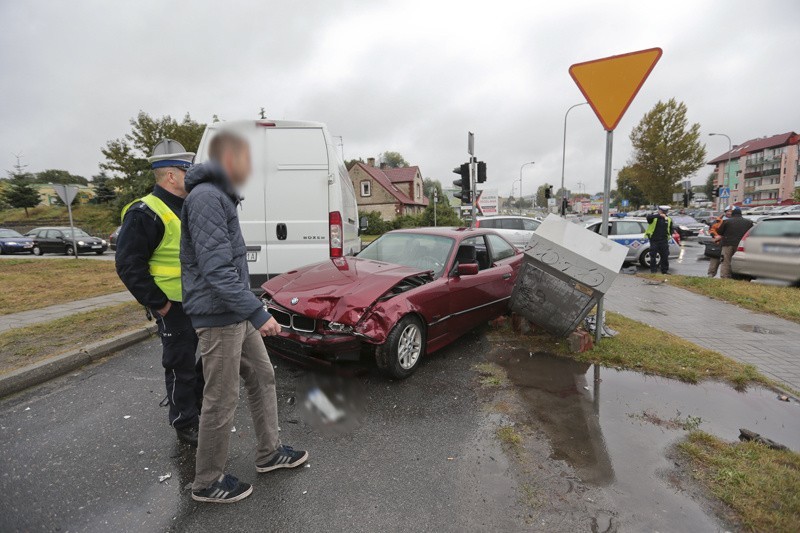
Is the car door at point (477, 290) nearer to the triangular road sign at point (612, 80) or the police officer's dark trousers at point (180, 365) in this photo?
the triangular road sign at point (612, 80)

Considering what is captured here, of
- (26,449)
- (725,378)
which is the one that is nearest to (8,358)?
(26,449)

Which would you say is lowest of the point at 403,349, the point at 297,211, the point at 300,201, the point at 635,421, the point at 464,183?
the point at 635,421

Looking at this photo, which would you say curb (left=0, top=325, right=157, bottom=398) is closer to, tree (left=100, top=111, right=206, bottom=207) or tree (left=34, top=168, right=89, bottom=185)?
tree (left=100, top=111, right=206, bottom=207)

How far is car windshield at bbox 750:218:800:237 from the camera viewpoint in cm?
897

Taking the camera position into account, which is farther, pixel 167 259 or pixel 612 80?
pixel 612 80

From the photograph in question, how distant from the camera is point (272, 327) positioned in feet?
7.35

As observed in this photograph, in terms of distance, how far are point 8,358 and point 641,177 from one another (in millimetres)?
51888

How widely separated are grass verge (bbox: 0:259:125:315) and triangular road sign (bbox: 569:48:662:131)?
928cm

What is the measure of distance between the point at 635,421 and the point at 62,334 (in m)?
6.61

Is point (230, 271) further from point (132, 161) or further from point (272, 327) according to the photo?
point (132, 161)

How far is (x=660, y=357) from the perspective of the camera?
471 cm

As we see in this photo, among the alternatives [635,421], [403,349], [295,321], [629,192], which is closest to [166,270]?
[295,321]

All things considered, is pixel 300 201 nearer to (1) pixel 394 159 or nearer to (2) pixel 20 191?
(2) pixel 20 191

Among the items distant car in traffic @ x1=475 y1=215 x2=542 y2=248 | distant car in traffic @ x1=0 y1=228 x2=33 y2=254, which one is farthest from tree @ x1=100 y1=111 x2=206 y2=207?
distant car in traffic @ x1=475 y1=215 x2=542 y2=248
